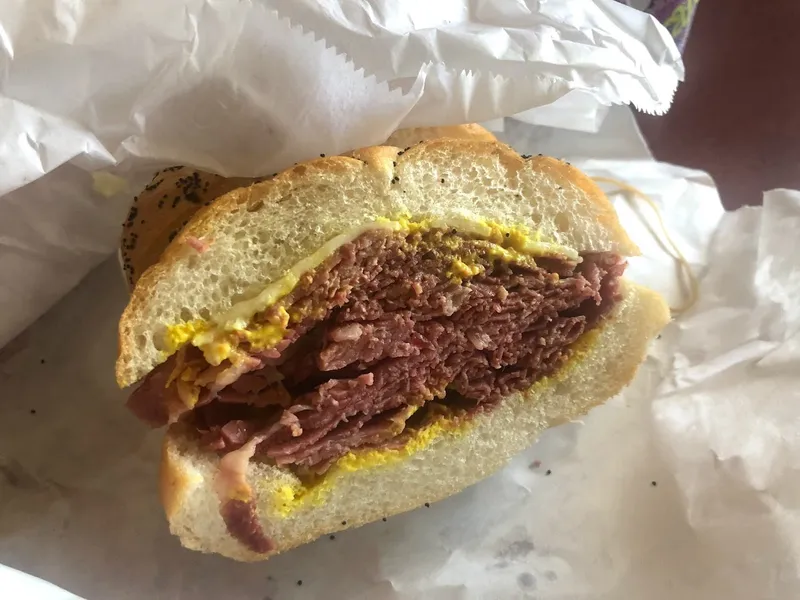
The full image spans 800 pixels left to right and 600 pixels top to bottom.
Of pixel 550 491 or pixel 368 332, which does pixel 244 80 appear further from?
pixel 550 491

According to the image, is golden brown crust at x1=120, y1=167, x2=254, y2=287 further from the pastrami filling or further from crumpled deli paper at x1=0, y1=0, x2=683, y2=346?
the pastrami filling

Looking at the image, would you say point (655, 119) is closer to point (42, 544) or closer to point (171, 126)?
point (171, 126)

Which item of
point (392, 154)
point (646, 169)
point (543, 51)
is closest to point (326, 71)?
point (392, 154)

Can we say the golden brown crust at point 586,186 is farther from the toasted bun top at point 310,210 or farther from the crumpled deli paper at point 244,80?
the crumpled deli paper at point 244,80

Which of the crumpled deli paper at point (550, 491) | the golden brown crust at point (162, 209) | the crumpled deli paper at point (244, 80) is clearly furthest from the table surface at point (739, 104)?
the golden brown crust at point (162, 209)

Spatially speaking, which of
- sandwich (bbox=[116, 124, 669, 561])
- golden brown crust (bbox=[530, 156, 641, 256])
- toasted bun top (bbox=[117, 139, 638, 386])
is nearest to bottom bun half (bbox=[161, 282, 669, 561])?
sandwich (bbox=[116, 124, 669, 561])
